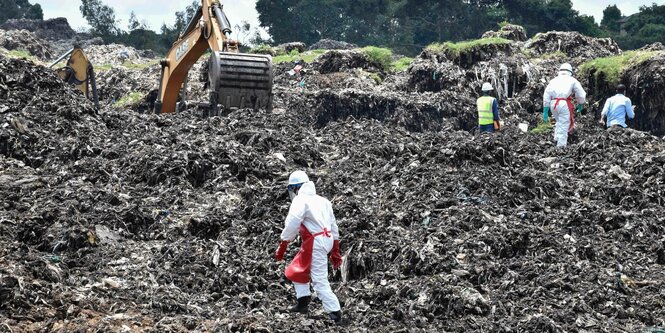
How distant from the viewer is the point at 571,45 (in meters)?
25.8

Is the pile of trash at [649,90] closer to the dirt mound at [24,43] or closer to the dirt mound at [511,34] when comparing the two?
the dirt mound at [511,34]

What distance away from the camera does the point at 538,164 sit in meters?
13.4

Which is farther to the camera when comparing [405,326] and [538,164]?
[538,164]

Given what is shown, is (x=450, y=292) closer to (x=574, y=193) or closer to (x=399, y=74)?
(x=574, y=193)

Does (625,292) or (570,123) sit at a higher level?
(570,123)

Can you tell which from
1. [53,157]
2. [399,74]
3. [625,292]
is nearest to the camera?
[625,292]

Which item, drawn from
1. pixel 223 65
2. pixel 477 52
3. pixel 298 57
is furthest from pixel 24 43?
pixel 223 65

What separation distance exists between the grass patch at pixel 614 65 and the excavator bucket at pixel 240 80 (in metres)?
8.64

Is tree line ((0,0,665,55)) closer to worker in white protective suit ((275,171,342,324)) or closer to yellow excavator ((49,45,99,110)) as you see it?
yellow excavator ((49,45,99,110))

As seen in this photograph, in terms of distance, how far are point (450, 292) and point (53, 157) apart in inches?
242

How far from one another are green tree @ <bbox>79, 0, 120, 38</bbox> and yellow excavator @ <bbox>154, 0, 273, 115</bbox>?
3735 cm

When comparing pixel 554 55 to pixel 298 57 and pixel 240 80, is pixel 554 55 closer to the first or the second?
pixel 298 57

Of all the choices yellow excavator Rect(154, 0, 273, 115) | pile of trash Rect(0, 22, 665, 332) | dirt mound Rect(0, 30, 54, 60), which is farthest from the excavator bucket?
dirt mound Rect(0, 30, 54, 60)

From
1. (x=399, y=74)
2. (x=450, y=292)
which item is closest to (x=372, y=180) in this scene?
(x=450, y=292)
